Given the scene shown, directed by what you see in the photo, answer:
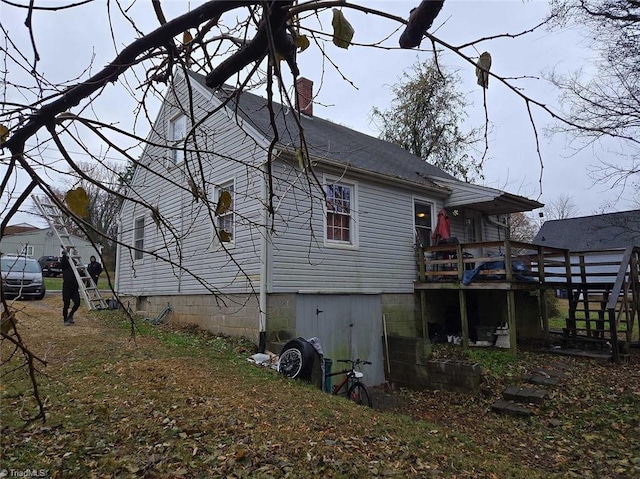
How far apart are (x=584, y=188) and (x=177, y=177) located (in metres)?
12.2

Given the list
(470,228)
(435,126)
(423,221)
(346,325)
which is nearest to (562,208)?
(435,126)

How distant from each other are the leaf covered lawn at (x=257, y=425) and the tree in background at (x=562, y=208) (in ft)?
138

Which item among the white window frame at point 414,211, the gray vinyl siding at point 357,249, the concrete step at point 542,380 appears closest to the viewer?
the concrete step at point 542,380

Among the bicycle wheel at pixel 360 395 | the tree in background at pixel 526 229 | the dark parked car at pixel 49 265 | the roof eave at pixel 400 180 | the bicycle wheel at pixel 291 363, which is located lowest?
the bicycle wheel at pixel 360 395

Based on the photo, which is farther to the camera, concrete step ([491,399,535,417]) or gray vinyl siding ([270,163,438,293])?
gray vinyl siding ([270,163,438,293])

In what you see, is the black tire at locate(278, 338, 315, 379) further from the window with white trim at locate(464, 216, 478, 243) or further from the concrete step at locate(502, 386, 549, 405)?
the window with white trim at locate(464, 216, 478, 243)

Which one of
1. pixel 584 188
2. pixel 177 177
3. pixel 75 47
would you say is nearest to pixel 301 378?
pixel 75 47

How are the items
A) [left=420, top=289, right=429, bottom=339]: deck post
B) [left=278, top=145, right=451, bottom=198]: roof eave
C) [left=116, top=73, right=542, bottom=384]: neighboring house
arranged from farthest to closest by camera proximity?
1. [left=420, top=289, right=429, bottom=339]: deck post
2. [left=278, top=145, right=451, bottom=198]: roof eave
3. [left=116, top=73, right=542, bottom=384]: neighboring house

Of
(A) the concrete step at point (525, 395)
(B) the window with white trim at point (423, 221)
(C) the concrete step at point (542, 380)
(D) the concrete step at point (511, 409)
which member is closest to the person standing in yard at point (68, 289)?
(B) the window with white trim at point (423, 221)

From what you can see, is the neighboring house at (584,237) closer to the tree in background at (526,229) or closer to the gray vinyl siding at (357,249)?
the tree in background at (526,229)

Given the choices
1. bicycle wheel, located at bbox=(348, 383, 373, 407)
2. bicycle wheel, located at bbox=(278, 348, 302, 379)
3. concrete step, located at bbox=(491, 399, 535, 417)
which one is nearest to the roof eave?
bicycle wheel, located at bbox=(278, 348, 302, 379)

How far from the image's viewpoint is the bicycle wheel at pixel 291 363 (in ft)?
22.7

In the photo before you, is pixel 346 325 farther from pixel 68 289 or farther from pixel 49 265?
pixel 49 265

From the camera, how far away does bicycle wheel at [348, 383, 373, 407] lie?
7.16 metres
